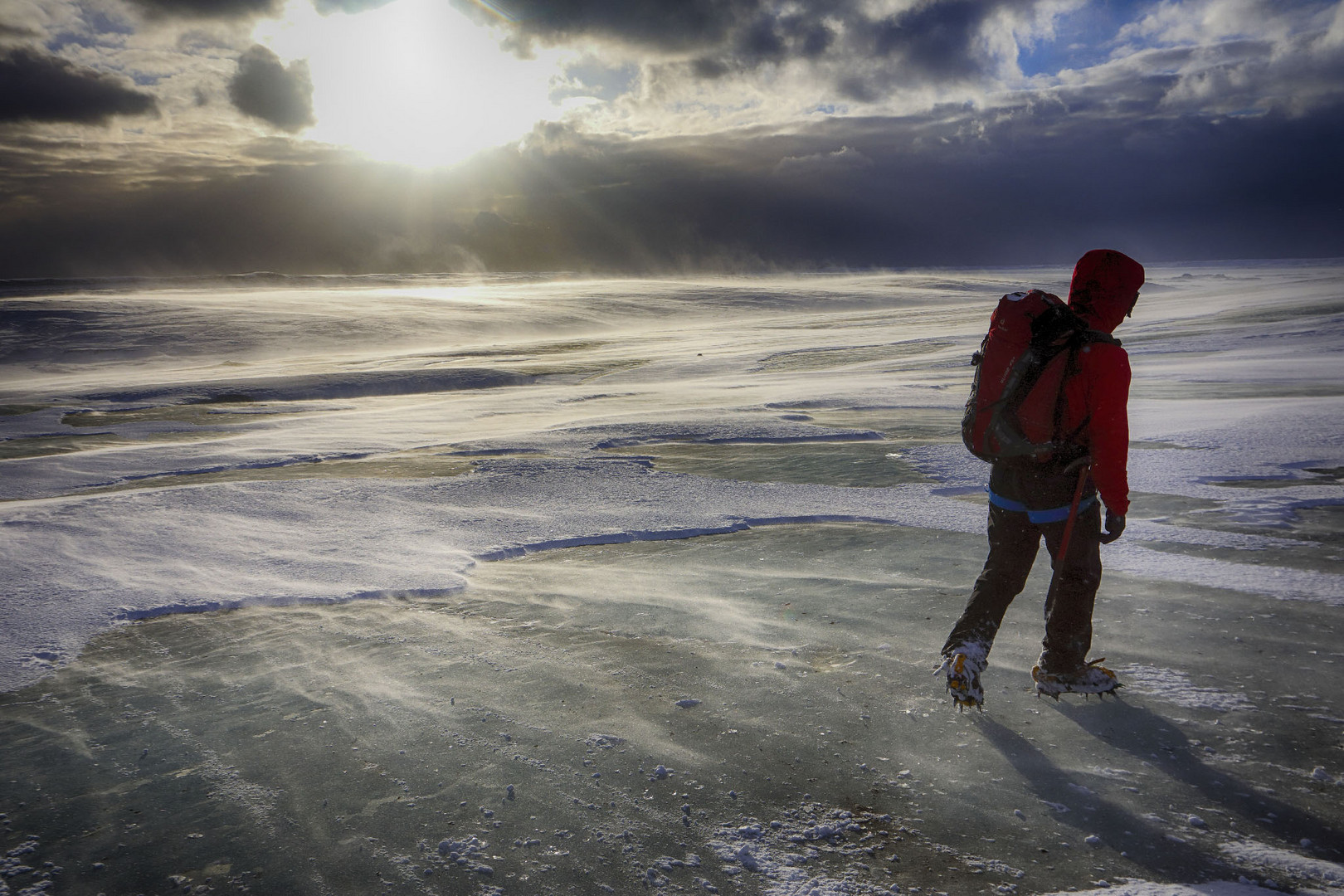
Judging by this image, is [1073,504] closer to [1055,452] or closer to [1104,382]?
[1055,452]

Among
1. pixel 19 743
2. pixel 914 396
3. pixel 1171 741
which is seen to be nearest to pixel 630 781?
pixel 1171 741

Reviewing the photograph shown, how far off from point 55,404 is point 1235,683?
19.5 metres

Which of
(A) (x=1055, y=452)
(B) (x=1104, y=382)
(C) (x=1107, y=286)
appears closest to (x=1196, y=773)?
(A) (x=1055, y=452)

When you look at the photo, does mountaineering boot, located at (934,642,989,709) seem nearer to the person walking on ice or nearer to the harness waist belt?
the person walking on ice

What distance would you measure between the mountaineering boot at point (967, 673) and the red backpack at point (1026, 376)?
0.73 m

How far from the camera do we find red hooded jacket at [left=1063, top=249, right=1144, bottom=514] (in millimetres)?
2779

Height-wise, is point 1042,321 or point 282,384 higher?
point 1042,321

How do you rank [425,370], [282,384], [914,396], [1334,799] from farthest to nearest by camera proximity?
1. [425,370]
2. [282,384]
3. [914,396]
4. [1334,799]

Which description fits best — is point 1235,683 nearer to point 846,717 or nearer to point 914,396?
point 846,717

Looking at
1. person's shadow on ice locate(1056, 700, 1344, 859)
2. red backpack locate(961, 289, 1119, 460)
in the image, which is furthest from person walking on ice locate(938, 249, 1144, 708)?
person's shadow on ice locate(1056, 700, 1344, 859)

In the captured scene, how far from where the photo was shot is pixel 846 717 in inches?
120

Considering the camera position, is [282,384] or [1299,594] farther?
[282,384]

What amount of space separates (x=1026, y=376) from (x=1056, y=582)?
0.82m

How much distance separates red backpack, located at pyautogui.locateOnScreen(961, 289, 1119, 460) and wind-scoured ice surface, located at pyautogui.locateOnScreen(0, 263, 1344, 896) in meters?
1.03
